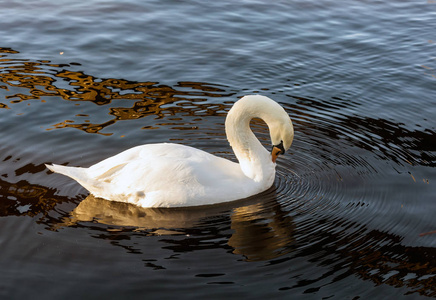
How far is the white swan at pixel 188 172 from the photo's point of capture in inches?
291

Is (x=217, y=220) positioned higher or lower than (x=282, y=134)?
lower

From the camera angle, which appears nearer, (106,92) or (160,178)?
(160,178)

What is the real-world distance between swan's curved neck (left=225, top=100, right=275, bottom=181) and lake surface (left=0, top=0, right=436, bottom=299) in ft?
1.05

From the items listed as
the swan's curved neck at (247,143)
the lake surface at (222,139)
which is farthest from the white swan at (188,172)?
the lake surface at (222,139)

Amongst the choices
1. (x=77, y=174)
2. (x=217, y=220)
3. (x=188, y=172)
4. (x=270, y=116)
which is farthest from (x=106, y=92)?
(x=217, y=220)

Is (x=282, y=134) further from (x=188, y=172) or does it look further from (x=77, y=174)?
(x=77, y=174)

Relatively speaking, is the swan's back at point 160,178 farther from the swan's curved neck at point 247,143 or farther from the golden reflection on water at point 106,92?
the golden reflection on water at point 106,92

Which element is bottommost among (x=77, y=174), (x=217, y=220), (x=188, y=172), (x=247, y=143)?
(x=217, y=220)

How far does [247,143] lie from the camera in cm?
791

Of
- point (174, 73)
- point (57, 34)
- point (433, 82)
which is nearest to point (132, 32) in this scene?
point (57, 34)

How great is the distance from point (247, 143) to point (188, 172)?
0.93m

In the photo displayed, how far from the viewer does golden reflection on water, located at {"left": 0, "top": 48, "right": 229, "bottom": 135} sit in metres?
9.81

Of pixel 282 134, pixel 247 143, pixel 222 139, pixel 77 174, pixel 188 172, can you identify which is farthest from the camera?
pixel 222 139

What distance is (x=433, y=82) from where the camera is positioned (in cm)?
1120
